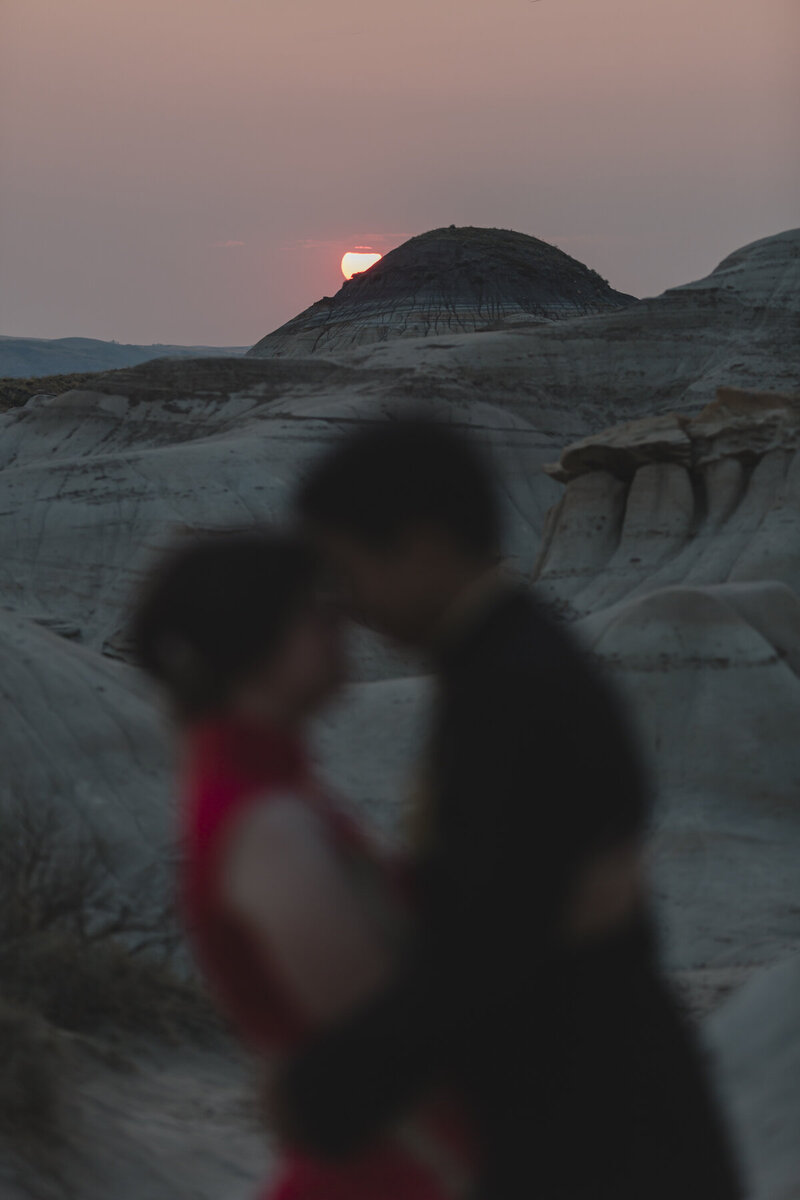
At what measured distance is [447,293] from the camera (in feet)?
201

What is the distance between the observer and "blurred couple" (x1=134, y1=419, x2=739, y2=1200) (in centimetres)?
135

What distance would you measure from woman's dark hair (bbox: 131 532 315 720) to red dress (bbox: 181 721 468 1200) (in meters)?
0.06

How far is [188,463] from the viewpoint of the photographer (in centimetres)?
2581

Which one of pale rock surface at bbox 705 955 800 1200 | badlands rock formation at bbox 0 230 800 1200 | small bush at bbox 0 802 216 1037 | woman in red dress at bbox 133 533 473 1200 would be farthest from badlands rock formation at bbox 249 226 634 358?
woman in red dress at bbox 133 533 473 1200

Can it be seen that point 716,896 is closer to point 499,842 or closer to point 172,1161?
point 172,1161

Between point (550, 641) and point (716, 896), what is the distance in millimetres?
8820

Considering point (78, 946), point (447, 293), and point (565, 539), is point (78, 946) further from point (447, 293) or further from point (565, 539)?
point (447, 293)

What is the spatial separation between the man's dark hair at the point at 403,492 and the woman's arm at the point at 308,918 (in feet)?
1.48

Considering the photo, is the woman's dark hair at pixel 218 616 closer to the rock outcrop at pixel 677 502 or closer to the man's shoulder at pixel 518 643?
the man's shoulder at pixel 518 643

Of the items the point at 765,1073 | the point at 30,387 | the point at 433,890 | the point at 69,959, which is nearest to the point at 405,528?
the point at 433,890

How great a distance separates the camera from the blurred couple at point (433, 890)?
135 centimetres

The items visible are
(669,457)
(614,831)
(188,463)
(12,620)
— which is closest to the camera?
(614,831)

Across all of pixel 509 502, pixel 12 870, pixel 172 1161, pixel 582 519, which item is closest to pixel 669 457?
pixel 582 519

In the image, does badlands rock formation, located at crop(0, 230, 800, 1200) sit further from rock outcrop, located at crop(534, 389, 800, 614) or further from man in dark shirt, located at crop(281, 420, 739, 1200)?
man in dark shirt, located at crop(281, 420, 739, 1200)
